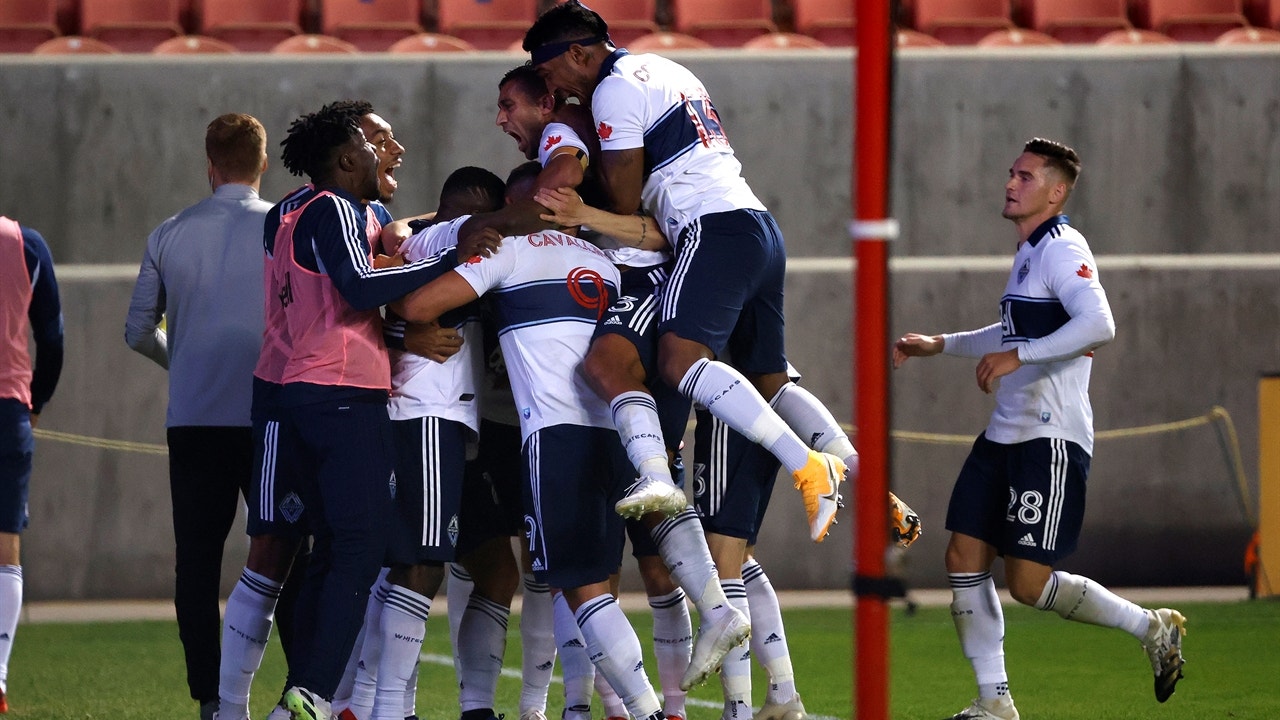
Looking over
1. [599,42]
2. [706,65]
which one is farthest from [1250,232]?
[599,42]

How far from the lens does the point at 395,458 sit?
15.5 ft

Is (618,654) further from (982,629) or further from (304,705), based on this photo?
(982,629)

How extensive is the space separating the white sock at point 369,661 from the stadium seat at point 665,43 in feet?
22.4

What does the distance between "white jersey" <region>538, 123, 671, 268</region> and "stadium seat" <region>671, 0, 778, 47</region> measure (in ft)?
23.4

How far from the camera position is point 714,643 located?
4.26 metres

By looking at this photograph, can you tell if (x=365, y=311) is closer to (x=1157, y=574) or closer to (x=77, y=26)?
(x=1157, y=574)

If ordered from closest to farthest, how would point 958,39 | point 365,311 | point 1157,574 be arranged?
point 365,311, point 1157,574, point 958,39

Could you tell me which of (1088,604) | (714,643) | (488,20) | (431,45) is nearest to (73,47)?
(431,45)

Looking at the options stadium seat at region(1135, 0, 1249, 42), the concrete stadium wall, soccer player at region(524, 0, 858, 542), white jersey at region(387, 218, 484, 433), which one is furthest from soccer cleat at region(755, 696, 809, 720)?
stadium seat at region(1135, 0, 1249, 42)

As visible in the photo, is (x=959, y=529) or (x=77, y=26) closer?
(x=959, y=529)

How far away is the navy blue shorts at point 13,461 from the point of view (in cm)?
560

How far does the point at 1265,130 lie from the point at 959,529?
691cm

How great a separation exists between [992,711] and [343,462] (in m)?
2.47

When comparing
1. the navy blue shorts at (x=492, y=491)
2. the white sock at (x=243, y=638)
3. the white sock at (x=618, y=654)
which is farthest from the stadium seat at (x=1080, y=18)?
the white sock at (x=243, y=638)
